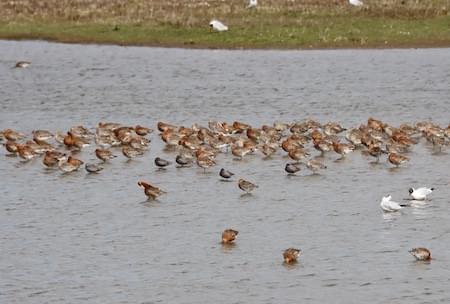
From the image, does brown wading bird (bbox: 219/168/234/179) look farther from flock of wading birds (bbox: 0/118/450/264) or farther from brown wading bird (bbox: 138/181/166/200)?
brown wading bird (bbox: 138/181/166/200)

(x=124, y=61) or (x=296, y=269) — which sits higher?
(x=296, y=269)

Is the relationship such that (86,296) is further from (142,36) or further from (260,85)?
(142,36)

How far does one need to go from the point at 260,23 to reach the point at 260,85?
9.03 m

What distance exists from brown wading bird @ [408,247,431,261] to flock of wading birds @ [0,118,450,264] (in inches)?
254

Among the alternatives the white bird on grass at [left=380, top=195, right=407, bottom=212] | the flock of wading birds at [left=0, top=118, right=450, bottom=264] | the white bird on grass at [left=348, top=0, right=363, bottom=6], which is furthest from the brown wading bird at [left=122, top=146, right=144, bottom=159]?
the white bird on grass at [left=348, top=0, right=363, bottom=6]

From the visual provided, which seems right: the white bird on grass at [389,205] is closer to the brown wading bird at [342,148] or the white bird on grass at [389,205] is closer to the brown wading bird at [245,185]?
the brown wading bird at [245,185]

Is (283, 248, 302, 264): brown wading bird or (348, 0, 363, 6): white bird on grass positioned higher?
(283, 248, 302, 264): brown wading bird

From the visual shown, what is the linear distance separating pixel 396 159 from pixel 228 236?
624cm

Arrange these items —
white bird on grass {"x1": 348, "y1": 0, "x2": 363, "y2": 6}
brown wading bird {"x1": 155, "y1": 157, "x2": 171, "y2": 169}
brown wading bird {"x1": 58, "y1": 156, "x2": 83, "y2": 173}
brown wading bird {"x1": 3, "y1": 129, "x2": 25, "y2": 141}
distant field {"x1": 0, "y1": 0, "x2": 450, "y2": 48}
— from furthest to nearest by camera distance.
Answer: white bird on grass {"x1": 348, "y1": 0, "x2": 363, "y2": 6} < distant field {"x1": 0, "y1": 0, "x2": 450, "y2": 48} < brown wading bird {"x1": 3, "y1": 129, "x2": 25, "y2": 141} < brown wading bird {"x1": 155, "y1": 157, "x2": 171, "y2": 169} < brown wading bird {"x1": 58, "y1": 156, "x2": 83, "y2": 173}

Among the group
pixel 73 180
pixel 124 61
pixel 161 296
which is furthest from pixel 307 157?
pixel 124 61

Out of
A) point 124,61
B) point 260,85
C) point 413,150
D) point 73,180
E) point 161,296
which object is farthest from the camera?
point 124,61

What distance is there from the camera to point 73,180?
2344 centimetres

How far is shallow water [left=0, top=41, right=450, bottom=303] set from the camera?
53.8 feet

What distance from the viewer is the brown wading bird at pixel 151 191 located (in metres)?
21.5
